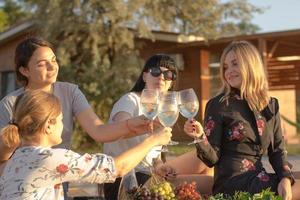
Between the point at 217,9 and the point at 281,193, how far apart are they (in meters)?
14.9

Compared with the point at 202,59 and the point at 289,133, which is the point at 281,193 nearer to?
the point at 202,59

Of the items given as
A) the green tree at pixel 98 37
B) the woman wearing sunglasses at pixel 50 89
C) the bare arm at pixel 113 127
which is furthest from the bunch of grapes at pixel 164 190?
the green tree at pixel 98 37

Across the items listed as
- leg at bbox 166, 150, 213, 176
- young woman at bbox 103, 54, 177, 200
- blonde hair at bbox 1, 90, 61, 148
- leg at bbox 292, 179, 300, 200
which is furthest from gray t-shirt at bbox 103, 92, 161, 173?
blonde hair at bbox 1, 90, 61, 148

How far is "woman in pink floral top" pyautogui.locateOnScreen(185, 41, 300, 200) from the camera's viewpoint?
3.58 metres

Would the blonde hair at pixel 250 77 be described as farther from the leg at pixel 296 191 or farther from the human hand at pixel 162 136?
the human hand at pixel 162 136

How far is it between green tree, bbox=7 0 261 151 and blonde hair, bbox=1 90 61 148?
41.6ft

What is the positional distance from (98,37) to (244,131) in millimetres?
12239

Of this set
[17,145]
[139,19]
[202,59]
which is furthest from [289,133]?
[17,145]

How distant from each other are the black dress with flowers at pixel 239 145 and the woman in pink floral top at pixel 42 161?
1.03m

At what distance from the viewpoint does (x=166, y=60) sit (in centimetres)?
415

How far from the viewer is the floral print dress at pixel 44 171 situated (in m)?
2.62

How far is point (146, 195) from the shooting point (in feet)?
9.35

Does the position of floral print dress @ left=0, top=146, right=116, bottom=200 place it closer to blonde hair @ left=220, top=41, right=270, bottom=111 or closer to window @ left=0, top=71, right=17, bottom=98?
blonde hair @ left=220, top=41, right=270, bottom=111

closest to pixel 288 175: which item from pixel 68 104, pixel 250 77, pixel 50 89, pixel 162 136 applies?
pixel 250 77
